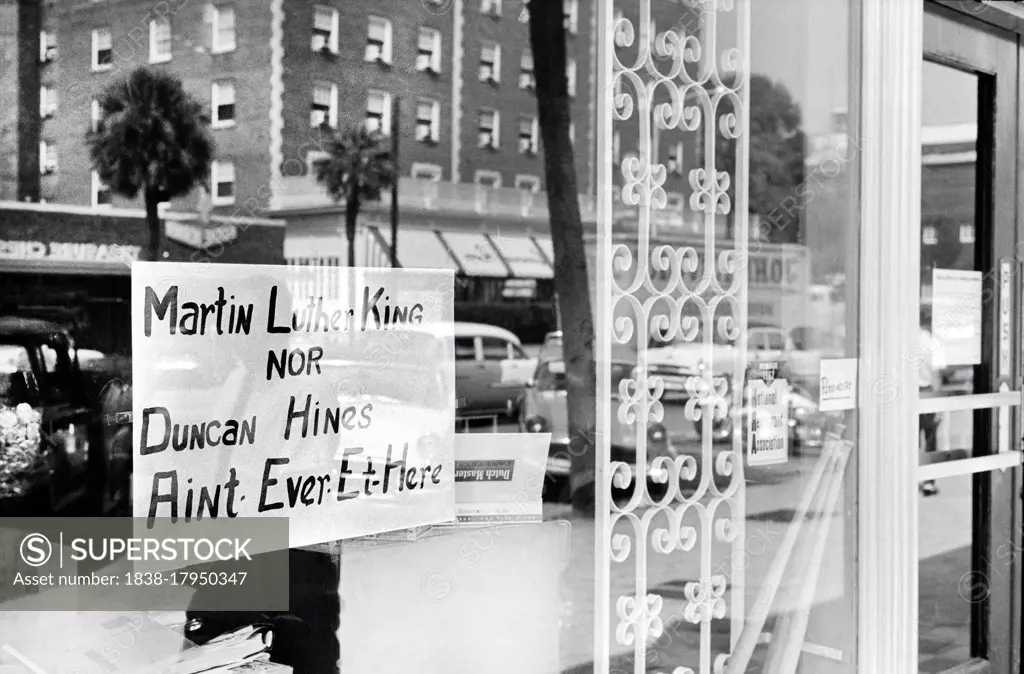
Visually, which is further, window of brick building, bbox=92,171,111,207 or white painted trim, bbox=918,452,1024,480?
white painted trim, bbox=918,452,1024,480

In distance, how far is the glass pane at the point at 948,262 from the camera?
3299mm

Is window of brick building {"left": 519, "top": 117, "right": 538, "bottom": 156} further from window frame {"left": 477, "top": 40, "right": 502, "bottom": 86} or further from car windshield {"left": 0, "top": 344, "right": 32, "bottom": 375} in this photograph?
car windshield {"left": 0, "top": 344, "right": 32, "bottom": 375}

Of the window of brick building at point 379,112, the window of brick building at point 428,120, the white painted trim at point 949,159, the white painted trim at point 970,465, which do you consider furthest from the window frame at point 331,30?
the white painted trim at point 970,465

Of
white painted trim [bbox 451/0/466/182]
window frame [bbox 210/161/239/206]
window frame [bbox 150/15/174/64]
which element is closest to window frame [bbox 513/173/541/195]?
white painted trim [bbox 451/0/466/182]

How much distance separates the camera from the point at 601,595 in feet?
8.50

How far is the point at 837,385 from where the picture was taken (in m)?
3.13

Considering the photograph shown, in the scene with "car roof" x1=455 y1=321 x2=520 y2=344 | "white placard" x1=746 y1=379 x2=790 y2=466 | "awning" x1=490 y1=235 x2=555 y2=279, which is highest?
"awning" x1=490 y1=235 x2=555 y2=279

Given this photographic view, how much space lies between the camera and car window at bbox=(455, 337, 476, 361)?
2.33 meters

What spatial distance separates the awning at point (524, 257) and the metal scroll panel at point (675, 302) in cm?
19

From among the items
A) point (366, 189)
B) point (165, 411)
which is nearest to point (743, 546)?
point (366, 189)

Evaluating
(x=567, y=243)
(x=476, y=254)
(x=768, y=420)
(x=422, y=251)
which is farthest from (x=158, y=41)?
(x=768, y=420)

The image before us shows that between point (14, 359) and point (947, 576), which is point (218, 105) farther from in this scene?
point (947, 576)

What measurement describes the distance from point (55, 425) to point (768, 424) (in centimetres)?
195

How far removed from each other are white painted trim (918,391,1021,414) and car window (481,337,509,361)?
1591 millimetres
